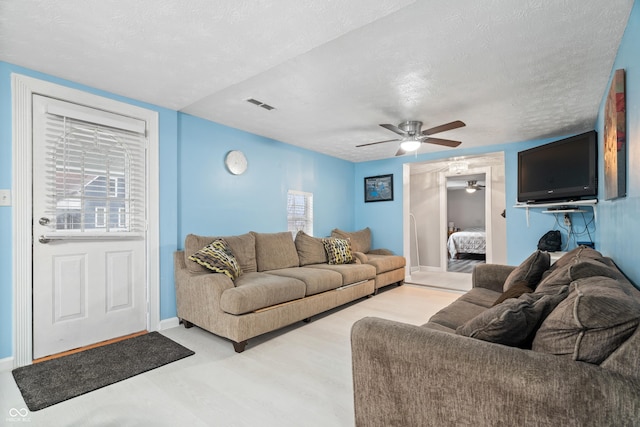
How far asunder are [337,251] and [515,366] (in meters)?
3.55

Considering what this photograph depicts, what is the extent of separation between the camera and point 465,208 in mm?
10352

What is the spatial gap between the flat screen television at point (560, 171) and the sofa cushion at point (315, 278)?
2.83m

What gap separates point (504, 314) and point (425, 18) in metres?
1.69

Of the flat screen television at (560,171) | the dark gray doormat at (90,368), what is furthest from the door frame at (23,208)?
the flat screen television at (560,171)

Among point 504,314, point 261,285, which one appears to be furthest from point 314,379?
point 504,314

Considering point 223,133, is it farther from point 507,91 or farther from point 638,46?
point 638,46

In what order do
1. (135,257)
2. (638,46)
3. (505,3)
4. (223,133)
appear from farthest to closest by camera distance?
1. (223,133)
2. (135,257)
3. (505,3)
4. (638,46)

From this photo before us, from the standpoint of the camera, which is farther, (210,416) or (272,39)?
(272,39)

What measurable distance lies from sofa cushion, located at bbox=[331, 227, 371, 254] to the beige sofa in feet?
2.71

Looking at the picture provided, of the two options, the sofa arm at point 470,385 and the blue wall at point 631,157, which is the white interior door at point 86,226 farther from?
the blue wall at point 631,157

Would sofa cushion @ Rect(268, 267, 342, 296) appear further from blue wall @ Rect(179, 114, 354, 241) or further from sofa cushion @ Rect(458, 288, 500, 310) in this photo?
sofa cushion @ Rect(458, 288, 500, 310)

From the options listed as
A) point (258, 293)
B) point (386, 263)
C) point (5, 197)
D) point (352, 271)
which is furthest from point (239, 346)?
point (386, 263)

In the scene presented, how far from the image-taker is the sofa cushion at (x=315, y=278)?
3.40 metres

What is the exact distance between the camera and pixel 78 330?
2.67 metres
